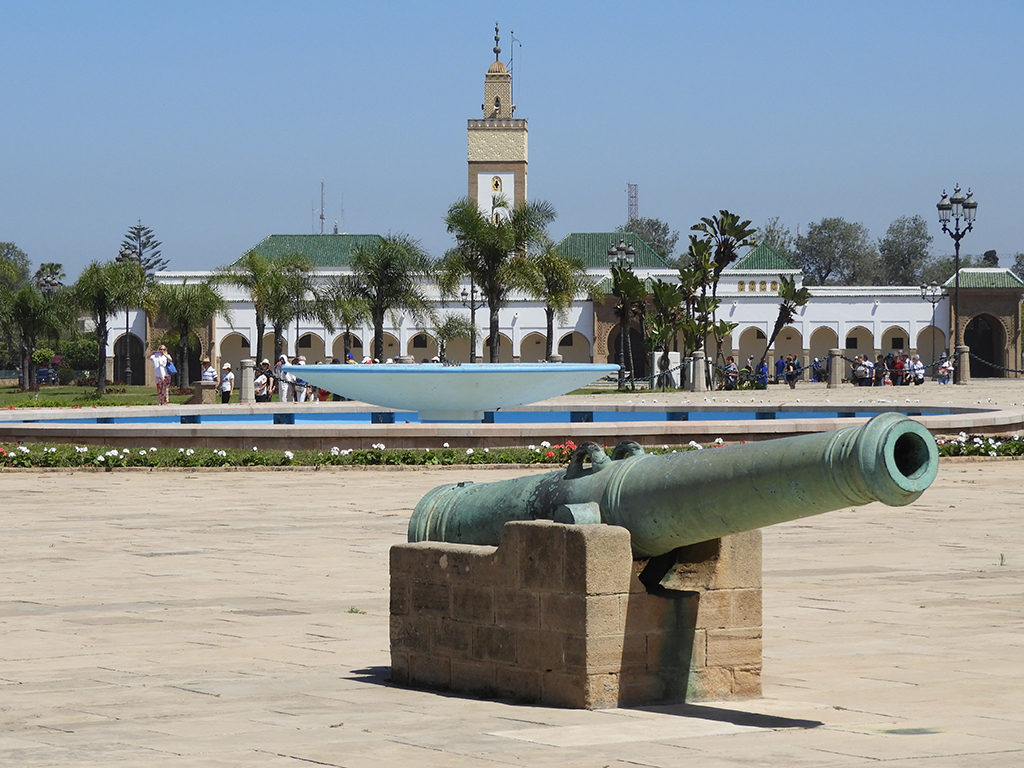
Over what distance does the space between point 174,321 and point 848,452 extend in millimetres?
43683

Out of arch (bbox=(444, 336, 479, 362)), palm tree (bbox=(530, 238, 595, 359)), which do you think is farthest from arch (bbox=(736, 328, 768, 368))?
palm tree (bbox=(530, 238, 595, 359))

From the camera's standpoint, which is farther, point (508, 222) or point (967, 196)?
point (508, 222)

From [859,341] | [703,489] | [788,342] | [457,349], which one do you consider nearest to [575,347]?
[457,349]

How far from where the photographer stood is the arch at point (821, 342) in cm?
6125

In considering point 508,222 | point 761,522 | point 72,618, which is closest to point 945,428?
point 72,618

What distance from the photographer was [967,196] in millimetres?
35438

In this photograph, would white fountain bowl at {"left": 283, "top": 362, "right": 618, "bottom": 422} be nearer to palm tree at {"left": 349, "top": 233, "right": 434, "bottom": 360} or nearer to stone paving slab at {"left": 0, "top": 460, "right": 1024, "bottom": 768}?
stone paving slab at {"left": 0, "top": 460, "right": 1024, "bottom": 768}

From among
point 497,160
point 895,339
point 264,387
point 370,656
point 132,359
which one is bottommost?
point 370,656

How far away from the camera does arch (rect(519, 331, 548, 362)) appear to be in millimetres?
60312

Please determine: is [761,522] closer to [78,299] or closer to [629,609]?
[629,609]

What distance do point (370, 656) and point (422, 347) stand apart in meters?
55.8

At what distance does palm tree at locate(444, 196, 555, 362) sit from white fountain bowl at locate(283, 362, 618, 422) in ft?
65.5

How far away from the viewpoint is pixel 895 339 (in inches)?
2406

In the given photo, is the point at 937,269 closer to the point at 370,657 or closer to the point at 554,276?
the point at 554,276
